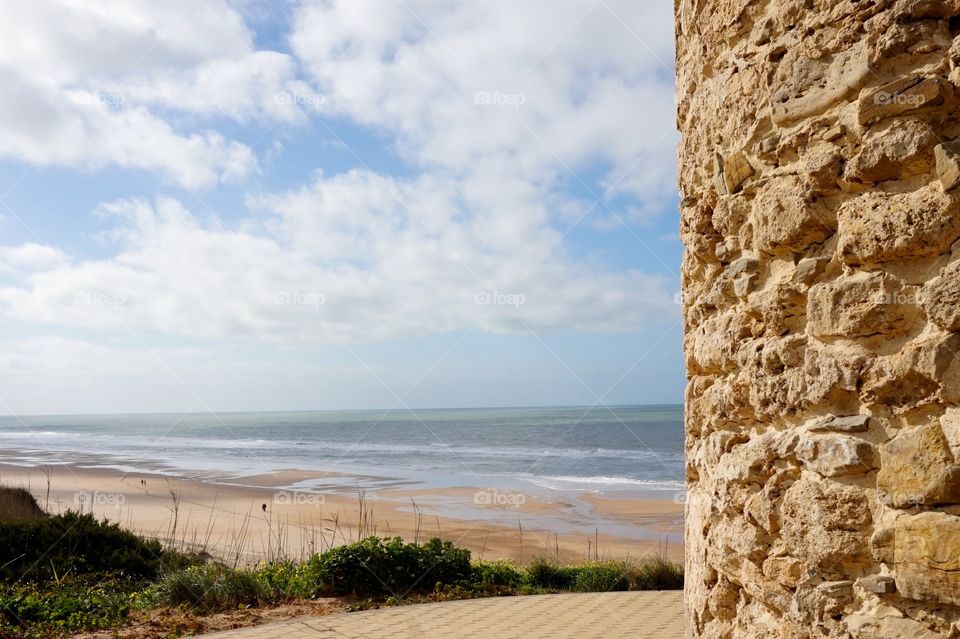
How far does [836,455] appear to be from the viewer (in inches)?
99.2

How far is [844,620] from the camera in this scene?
2475mm

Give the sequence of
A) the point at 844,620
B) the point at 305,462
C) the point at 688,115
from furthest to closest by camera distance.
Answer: the point at 305,462 < the point at 688,115 < the point at 844,620

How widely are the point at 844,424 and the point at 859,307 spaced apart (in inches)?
15.5

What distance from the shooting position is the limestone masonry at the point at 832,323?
7.57 ft

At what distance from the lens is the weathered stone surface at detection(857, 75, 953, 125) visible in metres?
2.37

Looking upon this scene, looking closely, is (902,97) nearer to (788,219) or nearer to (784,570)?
(788,219)

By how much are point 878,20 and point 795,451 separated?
1.50 metres

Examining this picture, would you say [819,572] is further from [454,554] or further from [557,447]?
[557,447]

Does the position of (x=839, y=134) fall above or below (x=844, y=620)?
above

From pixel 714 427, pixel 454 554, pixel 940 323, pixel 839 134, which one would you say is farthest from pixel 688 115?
pixel 454 554

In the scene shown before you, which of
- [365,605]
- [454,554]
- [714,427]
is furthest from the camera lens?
[454,554]

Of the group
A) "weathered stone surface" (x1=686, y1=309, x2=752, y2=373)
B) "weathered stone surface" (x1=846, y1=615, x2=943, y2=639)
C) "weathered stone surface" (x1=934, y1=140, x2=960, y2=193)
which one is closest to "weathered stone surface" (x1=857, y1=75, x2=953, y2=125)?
"weathered stone surface" (x1=934, y1=140, x2=960, y2=193)

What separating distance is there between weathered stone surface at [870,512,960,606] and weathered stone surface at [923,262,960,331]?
0.58 meters

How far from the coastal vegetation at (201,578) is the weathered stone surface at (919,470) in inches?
269
